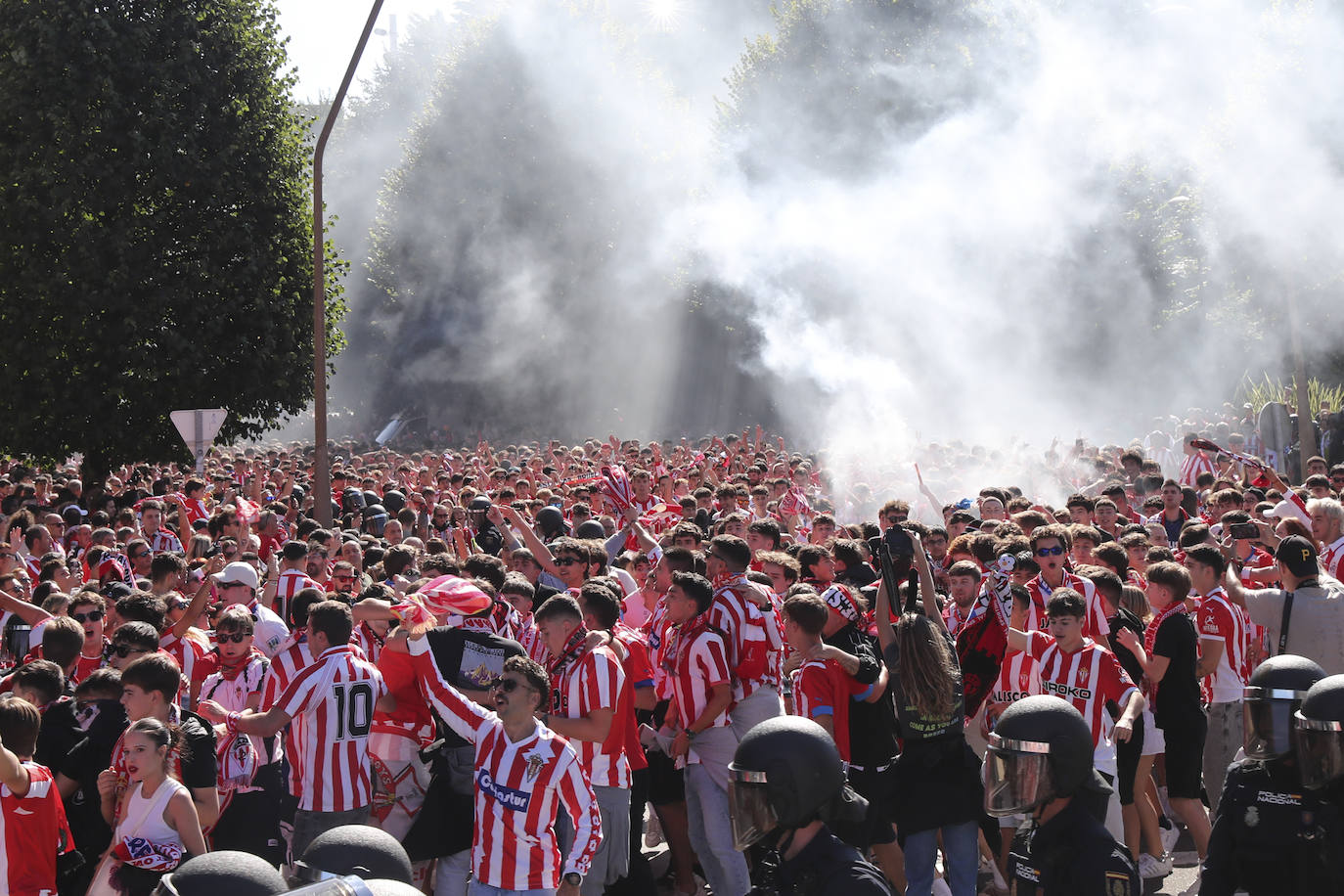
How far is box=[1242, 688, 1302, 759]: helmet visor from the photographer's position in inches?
157

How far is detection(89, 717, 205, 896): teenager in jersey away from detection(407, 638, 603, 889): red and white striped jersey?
1045 millimetres

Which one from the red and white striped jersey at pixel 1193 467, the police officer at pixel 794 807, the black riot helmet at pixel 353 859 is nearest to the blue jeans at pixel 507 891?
the police officer at pixel 794 807

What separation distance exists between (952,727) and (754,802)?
2.36m

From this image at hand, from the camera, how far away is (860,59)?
35.5 metres

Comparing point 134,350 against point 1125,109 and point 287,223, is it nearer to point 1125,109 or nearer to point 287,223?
point 287,223

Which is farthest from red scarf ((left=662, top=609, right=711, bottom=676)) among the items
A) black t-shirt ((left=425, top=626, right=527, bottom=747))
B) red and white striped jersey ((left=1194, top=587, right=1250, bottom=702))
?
red and white striped jersey ((left=1194, top=587, right=1250, bottom=702))

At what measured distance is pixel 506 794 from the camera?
15.9 feet

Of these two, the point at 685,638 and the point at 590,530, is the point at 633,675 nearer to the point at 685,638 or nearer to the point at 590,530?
the point at 685,638

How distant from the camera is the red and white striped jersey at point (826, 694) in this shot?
5.91 m

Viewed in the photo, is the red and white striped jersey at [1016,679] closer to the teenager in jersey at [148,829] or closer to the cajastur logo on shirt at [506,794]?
the cajastur logo on shirt at [506,794]

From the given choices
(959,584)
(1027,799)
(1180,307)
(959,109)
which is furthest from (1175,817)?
(959,109)

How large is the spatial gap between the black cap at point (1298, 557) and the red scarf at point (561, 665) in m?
4.05

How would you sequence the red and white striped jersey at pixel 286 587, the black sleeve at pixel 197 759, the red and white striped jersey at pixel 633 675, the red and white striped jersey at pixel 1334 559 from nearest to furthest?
the black sleeve at pixel 197 759 < the red and white striped jersey at pixel 633 675 < the red and white striped jersey at pixel 1334 559 < the red and white striped jersey at pixel 286 587

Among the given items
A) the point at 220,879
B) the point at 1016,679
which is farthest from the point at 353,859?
the point at 1016,679
